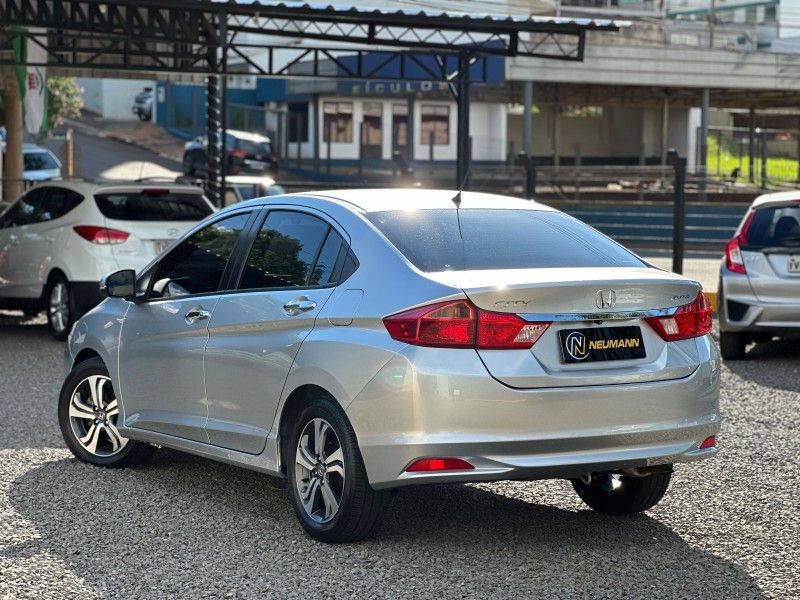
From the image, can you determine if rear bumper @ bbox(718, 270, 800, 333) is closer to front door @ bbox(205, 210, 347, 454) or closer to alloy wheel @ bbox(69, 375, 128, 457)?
alloy wheel @ bbox(69, 375, 128, 457)

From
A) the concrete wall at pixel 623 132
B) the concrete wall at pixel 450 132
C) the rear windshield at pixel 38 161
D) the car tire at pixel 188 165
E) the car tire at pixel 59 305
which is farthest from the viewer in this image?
the concrete wall at pixel 623 132

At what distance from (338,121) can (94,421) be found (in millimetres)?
Answer: 50305

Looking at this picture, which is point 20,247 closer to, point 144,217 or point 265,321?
point 144,217

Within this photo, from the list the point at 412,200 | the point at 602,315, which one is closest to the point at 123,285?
the point at 412,200

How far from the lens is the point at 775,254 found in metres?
13.1

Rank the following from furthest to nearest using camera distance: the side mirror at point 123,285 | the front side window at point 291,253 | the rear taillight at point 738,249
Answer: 1. the rear taillight at point 738,249
2. the side mirror at point 123,285
3. the front side window at point 291,253

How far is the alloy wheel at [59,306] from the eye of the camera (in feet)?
50.2

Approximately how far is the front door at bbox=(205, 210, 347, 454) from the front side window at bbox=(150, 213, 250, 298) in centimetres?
26

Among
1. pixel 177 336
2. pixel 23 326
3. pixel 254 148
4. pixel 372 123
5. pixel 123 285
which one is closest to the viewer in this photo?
pixel 177 336

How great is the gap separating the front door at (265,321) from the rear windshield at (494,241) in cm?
33

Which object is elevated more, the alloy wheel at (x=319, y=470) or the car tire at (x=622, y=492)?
the alloy wheel at (x=319, y=470)

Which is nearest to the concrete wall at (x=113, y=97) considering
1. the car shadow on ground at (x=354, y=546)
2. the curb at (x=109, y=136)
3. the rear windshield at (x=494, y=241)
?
the curb at (x=109, y=136)

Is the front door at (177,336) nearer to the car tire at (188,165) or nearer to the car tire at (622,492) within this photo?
the car tire at (622,492)

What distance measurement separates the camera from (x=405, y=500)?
7.40 metres
